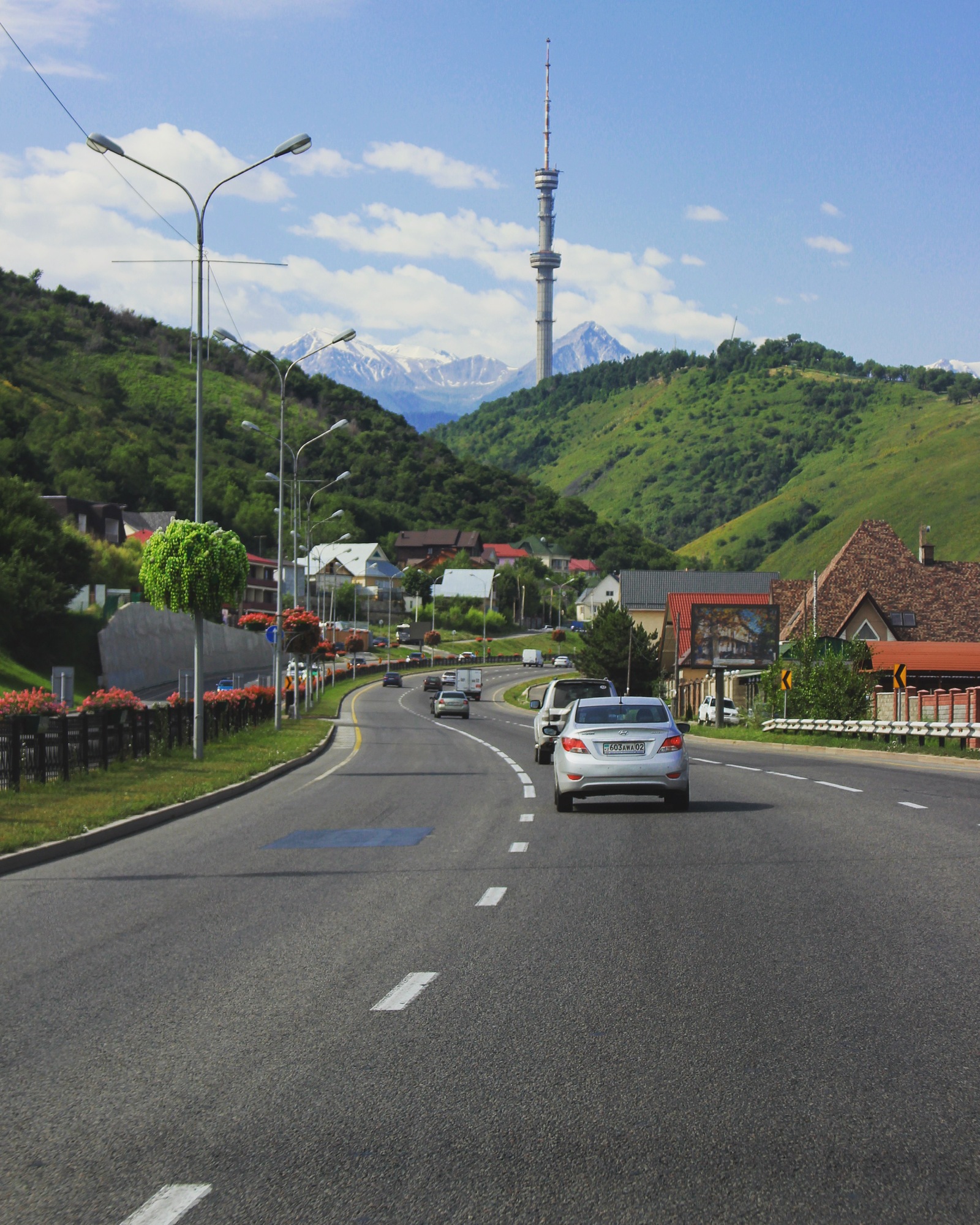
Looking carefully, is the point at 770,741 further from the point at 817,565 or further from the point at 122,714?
the point at 817,565

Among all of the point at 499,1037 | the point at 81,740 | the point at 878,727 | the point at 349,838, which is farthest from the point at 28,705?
the point at 878,727

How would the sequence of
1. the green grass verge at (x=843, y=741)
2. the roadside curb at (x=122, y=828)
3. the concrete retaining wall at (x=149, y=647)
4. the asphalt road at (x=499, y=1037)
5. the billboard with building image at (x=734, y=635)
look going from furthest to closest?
the concrete retaining wall at (x=149, y=647) < the billboard with building image at (x=734, y=635) < the green grass verge at (x=843, y=741) < the roadside curb at (x=122, y=828) < the asphalt road at (x=499, y=1037)

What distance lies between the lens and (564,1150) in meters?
4.89

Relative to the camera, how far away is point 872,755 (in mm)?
37000

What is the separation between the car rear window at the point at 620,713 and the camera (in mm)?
18531

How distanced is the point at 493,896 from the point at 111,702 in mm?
18218

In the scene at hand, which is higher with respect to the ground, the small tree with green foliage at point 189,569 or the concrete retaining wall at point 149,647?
the small tree with green foliage at point 189,569

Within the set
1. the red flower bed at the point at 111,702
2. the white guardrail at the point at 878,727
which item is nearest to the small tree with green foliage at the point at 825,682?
the white guardrail at the point at 878,727

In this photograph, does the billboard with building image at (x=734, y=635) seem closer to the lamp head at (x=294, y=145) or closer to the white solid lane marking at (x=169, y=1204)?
the lamp head at (x=294, y=145)

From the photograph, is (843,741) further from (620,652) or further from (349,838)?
(620,652)

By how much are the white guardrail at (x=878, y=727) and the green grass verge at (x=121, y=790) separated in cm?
1659

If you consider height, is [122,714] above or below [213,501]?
below

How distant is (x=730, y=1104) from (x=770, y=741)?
41657 millimetres

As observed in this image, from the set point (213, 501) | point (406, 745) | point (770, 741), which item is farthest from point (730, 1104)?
point (213, 501)
